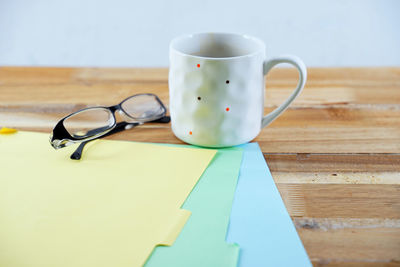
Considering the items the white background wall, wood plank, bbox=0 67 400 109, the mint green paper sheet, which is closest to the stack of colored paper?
the mint green paper sheet

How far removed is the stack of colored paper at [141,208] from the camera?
0.34 metres

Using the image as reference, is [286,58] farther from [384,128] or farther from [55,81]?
[55,81]

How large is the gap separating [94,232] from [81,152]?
0.17 meters

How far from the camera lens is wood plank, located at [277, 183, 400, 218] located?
401 mm

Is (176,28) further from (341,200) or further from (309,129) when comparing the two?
(341,200)

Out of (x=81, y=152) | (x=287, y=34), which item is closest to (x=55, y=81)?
(x=81, y=152)

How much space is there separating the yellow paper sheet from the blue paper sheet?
59 mm

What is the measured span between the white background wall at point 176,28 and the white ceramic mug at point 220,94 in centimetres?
77

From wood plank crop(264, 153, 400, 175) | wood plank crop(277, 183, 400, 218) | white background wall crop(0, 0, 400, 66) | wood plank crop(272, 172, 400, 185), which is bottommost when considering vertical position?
wood plank crop(277, 183, 400, 218)

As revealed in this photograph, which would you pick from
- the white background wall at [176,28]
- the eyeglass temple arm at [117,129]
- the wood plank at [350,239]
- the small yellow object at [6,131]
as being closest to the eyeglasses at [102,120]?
the eyeglass temple arm at [117,129]

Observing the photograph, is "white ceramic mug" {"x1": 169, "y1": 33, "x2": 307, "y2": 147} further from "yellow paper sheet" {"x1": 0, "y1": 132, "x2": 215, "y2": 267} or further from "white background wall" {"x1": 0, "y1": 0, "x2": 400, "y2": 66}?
"white background wall" {"x1": 0, "y1": 0, "x2": 400, "y2": 66}

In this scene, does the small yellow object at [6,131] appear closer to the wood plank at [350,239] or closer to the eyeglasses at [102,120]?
the eyeglasses at [102,120]

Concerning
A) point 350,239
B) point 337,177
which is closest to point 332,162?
point 337,177

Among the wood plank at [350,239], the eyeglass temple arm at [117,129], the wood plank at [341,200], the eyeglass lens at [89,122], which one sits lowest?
the wood plank at [350,239]
